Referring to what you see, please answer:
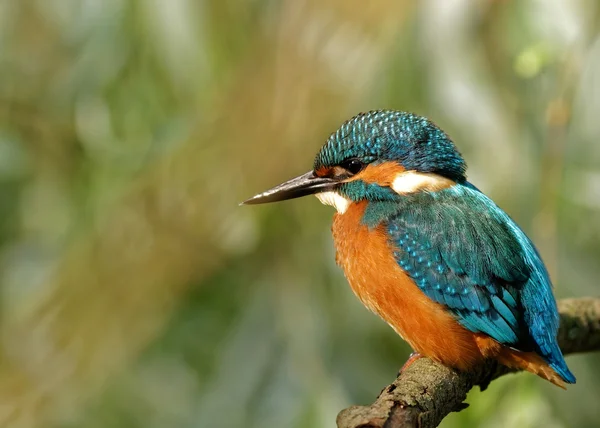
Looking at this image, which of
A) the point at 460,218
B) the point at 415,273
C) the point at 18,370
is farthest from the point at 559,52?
the point at 18,370

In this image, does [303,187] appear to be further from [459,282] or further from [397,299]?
[459,282]

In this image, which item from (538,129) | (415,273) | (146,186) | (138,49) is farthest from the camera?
(146,186)

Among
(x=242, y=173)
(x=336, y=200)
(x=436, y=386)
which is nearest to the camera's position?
(x=436, y=386)

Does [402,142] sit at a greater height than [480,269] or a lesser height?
greater

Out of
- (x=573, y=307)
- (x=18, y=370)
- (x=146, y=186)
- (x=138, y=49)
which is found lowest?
(x=573, y=307)

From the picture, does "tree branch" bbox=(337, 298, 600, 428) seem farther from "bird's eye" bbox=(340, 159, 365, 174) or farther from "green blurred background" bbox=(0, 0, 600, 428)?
"bird's eye" bbox=(340, 159, 365, 174)

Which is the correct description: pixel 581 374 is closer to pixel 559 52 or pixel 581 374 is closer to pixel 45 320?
pixel 559 52

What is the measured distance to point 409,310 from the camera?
215 cm

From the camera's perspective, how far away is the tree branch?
150cm

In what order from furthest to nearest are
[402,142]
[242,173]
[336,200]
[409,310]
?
[242,173] → [336,200] → [402,142] → [409,310]

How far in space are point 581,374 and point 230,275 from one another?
120cm

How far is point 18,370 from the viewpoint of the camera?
11.6 ft

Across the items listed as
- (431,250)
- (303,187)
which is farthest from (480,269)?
(303,187)

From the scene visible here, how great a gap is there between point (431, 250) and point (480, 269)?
5.0 inches
